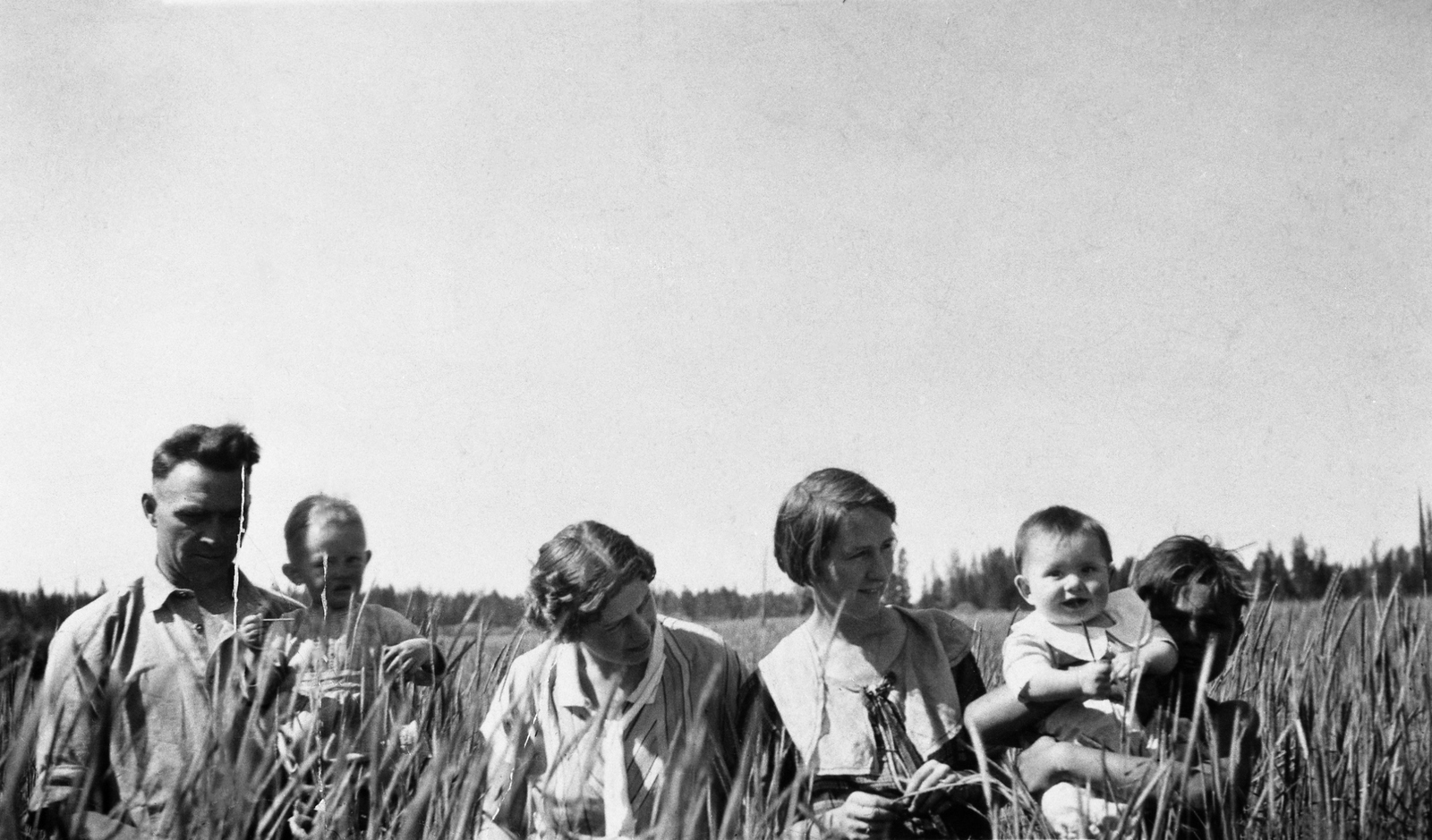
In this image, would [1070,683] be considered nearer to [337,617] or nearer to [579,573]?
[579,573]

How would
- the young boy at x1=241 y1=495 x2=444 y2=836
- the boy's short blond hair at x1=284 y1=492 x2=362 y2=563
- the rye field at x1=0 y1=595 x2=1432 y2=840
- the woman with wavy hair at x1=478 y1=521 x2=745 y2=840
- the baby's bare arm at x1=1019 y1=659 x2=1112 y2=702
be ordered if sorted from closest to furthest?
the rye field at x1=0 y1=595 x2=1432 y2=840
the young boy at x1=241 y1=495 x2=444 y2=836
the baby's bare arm at x1=1019 y1=659 x2=1112 y2=702
the woman with wavy hair at x1=478 y1=521 x2=745 y2=840
the boy's short blond hair at x1=284 y1=492 x2=362 y2=563

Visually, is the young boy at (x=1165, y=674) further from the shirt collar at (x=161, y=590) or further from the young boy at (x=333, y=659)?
A: the shirt collar at (x=161, y=590)

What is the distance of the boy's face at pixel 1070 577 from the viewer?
2.89 m

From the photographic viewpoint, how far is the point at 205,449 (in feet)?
11.5

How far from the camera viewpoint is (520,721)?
55.5 inches

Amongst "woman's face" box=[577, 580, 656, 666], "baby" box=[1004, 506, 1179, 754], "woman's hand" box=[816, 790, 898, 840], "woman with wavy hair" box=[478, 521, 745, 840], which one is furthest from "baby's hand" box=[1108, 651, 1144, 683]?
"woman's face" box=[577, 580, 656, 666]

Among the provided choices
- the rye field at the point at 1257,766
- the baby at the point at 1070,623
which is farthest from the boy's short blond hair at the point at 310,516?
the baby at the point at 1070,623

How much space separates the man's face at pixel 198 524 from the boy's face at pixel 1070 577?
216 centimetres

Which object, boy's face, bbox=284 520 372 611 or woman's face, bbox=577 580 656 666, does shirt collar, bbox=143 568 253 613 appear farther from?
woman's face, bbox=577 580 656 666

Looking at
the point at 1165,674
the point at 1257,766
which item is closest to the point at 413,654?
the point at 1165,674

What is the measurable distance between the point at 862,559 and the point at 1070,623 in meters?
0.52

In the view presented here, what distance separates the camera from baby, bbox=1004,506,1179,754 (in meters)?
2.86

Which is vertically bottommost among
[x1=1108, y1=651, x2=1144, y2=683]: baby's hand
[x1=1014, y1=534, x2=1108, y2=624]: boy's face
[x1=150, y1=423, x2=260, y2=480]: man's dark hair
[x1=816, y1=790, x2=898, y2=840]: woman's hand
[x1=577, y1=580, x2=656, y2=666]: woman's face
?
[x1=816, y1=790, x2=898, y2=840]: woman's hand

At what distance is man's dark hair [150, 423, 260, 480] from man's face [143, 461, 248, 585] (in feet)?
0.09
